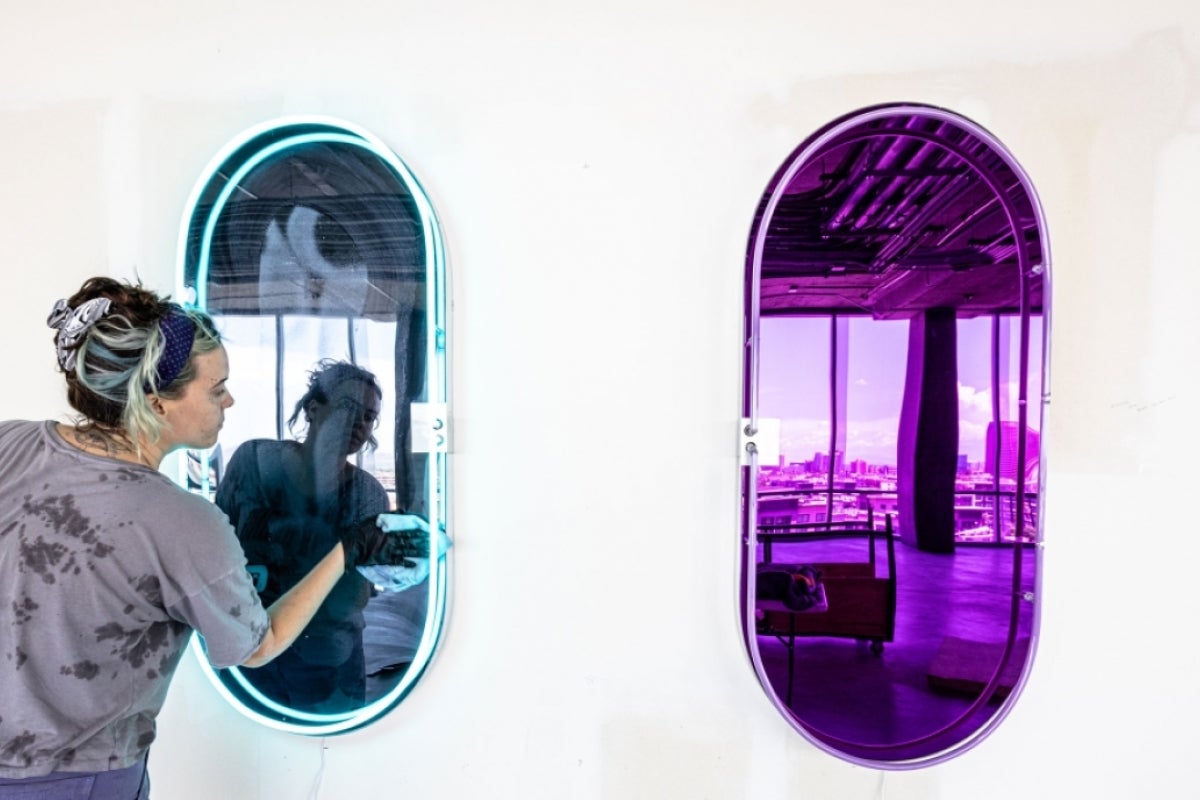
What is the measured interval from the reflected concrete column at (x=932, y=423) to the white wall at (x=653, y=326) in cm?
19

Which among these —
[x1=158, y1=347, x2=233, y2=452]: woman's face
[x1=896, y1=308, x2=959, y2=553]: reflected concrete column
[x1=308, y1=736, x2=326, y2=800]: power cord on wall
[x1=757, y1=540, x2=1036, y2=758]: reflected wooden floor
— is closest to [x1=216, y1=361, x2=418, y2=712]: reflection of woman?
[x1=308, y1=736, x2=326, y2=800]: power cord on wall

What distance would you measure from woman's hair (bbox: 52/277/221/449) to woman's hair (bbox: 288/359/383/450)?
39 centimetres

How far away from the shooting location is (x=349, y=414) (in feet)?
4.36

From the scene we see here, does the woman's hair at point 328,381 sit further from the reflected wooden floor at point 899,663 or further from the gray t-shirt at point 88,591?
the reflected wooden floor at point 899,663

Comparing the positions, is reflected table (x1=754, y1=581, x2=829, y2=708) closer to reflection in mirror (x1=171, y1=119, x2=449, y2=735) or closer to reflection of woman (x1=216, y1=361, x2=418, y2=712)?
reflection in mirror (x1=171, y1=119, x2=449, y2=735)

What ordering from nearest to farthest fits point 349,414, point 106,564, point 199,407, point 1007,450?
point 106,564 < point 199,407 < point 1007,450 < point 349,414

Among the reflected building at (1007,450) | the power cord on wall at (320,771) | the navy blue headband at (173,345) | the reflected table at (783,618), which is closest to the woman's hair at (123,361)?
the navy blue headband at (173,345)

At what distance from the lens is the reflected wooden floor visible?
1.23 metres

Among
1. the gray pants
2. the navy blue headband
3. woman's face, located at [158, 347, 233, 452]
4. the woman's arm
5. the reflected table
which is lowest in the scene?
the gray pants

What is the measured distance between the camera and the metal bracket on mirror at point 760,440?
48.3 inches

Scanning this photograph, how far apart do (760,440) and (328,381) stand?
86 cm

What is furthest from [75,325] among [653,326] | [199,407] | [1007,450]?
[1007,450]

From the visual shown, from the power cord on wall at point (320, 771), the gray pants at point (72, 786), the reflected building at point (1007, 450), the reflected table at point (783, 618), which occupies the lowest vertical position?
the power cord on wall at point (320, 771)

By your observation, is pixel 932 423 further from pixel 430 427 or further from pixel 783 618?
pixel 430 427
